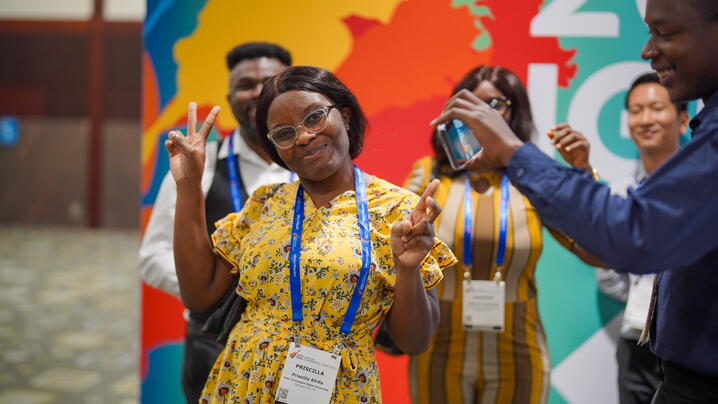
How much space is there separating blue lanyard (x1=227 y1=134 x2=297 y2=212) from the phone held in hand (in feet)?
2.08

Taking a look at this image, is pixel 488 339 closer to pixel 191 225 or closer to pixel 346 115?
pixel 346 115

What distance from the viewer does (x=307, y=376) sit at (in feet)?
4.63

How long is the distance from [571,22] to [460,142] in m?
1.22

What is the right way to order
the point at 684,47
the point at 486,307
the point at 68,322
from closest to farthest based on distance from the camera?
1. the point at 684,47
2. the point at 486,307
3. the point at 68,322

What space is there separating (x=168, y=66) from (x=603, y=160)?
6.32 ft

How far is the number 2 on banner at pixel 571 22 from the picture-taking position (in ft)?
7.83

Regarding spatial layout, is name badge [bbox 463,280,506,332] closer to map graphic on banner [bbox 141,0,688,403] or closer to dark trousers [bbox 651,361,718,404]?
map graphic on banner [bbox 141,0,688,403]

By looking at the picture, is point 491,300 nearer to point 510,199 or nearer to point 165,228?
point 510,199

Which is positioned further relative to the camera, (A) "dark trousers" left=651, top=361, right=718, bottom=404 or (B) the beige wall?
(B) the beige wall

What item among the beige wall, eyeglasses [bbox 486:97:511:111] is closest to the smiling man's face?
eyeglasses [bbox 486:97:511:111]

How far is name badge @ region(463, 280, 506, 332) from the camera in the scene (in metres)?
2.08

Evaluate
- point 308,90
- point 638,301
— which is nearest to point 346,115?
point 308,90

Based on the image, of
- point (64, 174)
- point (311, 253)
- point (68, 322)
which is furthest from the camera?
point (64, 174)

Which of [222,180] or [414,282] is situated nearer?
[414,282]
